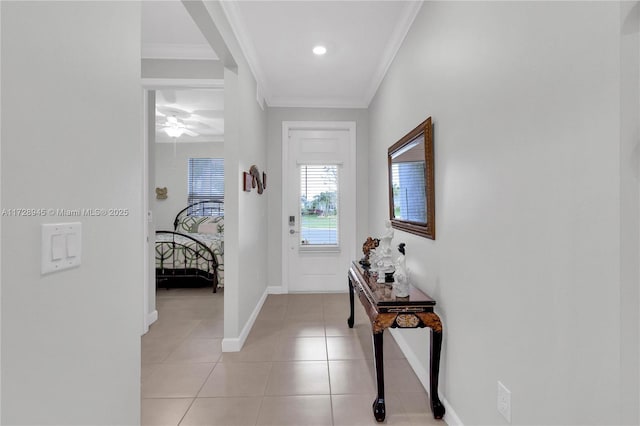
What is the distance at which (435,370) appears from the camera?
1.88 metres

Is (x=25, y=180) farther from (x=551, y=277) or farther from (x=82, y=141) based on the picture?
(x=551, y=277)

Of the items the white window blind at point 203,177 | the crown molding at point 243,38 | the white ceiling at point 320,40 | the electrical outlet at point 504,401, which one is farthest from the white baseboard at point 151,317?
the white window blind at point 203,177

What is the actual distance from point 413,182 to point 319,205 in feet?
7.72

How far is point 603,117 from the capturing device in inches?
34.9

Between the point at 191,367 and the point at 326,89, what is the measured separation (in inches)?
135

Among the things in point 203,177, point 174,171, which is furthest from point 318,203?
point 174,171

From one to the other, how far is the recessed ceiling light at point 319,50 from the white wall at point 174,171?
181 inches

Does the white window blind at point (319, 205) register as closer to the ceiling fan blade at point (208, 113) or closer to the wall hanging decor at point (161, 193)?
the ceiling fan blade at point (208, 113)

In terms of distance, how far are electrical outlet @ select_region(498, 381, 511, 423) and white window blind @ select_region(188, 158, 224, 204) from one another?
6678 millimetres

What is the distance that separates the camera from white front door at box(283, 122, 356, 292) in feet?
15.3

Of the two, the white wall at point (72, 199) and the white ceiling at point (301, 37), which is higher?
the white ceiling at point (301, 37)

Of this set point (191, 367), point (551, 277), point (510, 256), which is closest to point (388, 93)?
point (510, 256)

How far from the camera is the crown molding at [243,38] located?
2414 mm

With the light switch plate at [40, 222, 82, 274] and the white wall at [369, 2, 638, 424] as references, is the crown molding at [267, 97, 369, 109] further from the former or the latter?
the light switch plate at [40, 222, 82, 274]
